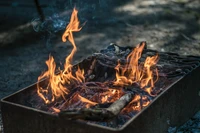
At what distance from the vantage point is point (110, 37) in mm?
8477

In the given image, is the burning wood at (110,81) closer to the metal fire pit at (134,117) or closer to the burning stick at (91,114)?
the burning stick at (91,114)

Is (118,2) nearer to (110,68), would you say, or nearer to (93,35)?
(93,35)

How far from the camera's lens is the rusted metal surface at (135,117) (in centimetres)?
317

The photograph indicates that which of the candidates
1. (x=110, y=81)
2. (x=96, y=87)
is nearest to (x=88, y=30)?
(x=110, y=81)

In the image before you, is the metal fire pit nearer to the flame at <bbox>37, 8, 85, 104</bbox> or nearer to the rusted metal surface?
the rusted metal surface

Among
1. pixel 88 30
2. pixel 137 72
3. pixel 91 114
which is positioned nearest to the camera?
pixel 91 114

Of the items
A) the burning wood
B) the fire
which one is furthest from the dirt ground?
the fire

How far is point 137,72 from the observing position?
4.31 m

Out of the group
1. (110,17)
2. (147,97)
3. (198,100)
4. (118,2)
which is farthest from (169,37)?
(147,97)

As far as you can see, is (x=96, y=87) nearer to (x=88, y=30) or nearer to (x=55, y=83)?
(x=55, y=83)

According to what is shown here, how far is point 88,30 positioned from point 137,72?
190 inches

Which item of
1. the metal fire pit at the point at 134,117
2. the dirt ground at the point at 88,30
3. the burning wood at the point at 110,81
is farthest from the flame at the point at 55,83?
the dirt ground at the point at 88,30

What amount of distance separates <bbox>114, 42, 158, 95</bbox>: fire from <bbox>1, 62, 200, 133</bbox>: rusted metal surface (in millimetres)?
294

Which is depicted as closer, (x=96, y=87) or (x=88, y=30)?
(x=96, y=87)
